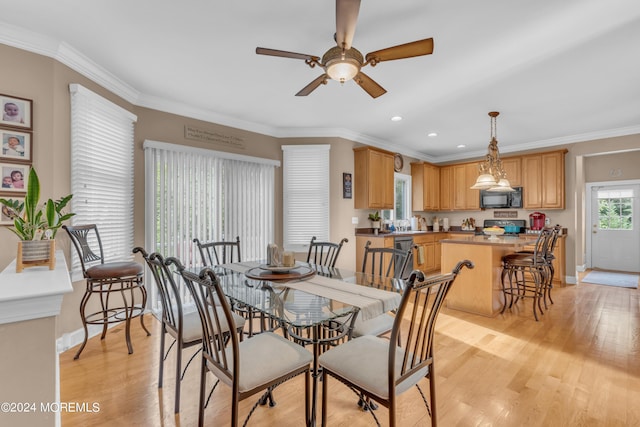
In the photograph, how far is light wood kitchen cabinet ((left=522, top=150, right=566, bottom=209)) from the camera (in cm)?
→ 527

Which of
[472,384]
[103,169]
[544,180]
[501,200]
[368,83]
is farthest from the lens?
[501,200]

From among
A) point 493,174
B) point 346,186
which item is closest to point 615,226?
point 493,174

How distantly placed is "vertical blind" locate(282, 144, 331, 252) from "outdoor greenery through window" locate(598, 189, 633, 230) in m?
6.38

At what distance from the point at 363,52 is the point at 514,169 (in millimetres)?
4701

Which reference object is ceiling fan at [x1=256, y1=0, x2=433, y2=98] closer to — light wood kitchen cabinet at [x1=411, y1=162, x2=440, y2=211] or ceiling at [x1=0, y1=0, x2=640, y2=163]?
ceiling at [x1=0, y1=0, x2=640, y2=163]

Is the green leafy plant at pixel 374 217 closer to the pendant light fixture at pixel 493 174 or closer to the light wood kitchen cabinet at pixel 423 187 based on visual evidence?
the light wood kitchen cabinet at pixel 423 187

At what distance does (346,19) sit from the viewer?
66.0 inches

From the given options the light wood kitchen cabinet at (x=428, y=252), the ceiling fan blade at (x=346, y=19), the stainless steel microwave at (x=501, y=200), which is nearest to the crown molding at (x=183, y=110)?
the stainless steel microwave at (x=501, y=200)

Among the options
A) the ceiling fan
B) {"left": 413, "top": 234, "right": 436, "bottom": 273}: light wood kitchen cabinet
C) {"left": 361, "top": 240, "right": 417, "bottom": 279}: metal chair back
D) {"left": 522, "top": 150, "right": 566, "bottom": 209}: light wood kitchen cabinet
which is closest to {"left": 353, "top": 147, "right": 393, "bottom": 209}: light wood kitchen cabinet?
{"left": 361, "top": 240, "right": 417, "bottom": 279}: metal chair back

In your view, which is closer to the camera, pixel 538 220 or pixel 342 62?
pixel 342 62

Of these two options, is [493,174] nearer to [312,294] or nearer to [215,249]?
[312,294]

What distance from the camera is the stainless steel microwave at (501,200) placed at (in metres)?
5.79

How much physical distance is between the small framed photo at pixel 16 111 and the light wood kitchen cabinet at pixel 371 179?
4141 millimetres

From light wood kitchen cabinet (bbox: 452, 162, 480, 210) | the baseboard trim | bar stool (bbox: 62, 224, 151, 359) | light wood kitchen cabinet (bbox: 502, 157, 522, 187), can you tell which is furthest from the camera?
light wood kitchen cabinet (bbox: 452, 162, 480, 210)
